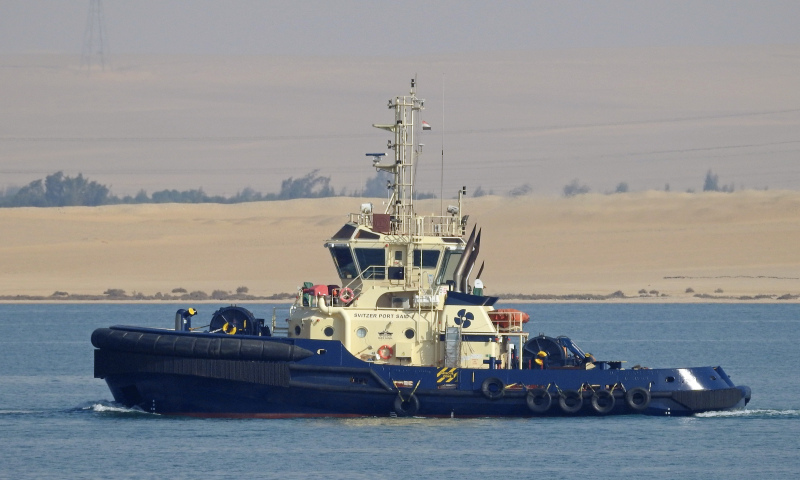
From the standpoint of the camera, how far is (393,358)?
28.4m

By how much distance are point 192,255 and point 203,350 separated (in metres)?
73.9

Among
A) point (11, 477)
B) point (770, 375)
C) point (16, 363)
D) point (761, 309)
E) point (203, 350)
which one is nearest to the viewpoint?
point (11, 477)

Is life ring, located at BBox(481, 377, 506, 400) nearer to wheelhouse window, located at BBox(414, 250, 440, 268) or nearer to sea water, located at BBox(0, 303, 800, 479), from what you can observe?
sea water, located at BBox(0, 303, 800, 479)

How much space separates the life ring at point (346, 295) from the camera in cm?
2831

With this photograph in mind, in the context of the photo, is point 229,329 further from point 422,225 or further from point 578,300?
point 578,300

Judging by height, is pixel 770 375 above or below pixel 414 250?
below

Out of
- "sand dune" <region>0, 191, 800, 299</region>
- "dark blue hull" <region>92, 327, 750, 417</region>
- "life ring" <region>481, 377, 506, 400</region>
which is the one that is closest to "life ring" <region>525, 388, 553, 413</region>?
"dark blue hull" <region>92, 327, 750, 417</region>

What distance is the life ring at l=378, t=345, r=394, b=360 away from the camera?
28312 millimetres

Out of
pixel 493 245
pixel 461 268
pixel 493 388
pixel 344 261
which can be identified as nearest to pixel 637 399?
pixel 493 388

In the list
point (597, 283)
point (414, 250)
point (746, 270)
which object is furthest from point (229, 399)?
point (746, 270)

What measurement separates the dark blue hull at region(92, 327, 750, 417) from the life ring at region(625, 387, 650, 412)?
0.02 metres

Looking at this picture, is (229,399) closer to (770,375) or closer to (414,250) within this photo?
(414,250)

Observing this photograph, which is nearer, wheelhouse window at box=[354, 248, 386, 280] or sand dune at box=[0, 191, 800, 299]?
wheelhouse window at box=[354, 248, 386, 280]

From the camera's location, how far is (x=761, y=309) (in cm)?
7519
